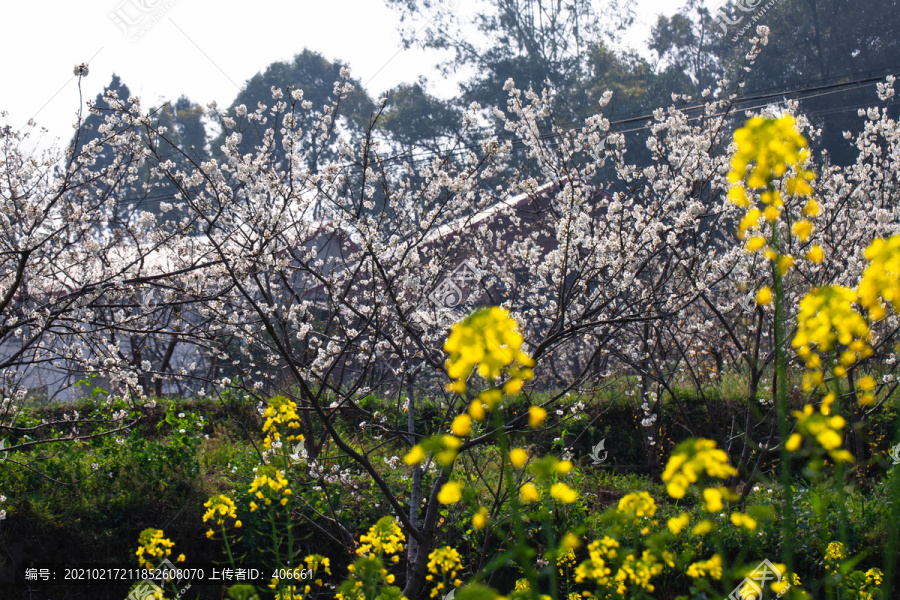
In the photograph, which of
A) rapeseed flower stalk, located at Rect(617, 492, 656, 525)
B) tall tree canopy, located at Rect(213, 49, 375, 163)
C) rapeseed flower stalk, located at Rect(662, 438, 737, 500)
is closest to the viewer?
rapeseed flower stalk, located at Rect(662, 438, 737, 500)

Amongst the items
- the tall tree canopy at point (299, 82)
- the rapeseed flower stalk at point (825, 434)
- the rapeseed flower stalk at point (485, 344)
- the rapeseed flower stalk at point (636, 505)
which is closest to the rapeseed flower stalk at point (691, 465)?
the rapeseed flower stalk at point (825, 434)

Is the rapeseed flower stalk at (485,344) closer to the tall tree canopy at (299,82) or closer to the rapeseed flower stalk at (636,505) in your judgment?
the rapeseed flower stalk at (636,505)

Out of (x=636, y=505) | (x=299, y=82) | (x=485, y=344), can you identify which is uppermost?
(x=299, y=82)

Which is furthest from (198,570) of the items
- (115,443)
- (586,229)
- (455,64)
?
(455,64)

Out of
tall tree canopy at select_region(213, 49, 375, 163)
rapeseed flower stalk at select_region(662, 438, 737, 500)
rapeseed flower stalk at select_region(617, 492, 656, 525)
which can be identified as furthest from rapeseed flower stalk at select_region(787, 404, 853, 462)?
tall tree canopy at select_region(213, 49, 375, 163)

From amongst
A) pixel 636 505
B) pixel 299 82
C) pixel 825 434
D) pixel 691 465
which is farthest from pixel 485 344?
pixel 299 82

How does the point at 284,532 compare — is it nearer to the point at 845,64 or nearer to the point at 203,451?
the point at 203,451

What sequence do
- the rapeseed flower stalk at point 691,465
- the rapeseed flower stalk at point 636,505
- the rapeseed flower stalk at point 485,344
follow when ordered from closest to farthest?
the rapeseed flower stalk at point 485,344 → the rapeseed flower stalk at point 691,465 → the rapeseed flower stalk at point 636,505

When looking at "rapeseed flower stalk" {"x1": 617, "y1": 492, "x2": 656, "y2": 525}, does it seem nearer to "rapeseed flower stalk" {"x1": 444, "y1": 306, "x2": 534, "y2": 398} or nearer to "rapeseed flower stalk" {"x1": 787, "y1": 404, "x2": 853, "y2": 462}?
"rapeseed flower stalk" {"x1": 787, "y1": 404, "x2": 853, "y2": 462}

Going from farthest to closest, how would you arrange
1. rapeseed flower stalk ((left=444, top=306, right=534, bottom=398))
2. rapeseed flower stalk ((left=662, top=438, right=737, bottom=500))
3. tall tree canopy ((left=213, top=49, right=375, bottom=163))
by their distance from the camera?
1. tall tree canopy ((left=213, top=49, right=375, bottom=163))
2. rapeseed flower stalk ((left=662, top=438, right=737, bottom=500))
3. rapeseed flower stalk ((left=444, top=306, right=534, bottom=398))

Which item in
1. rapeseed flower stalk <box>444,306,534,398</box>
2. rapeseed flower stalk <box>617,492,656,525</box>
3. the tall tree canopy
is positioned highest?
the tall tree canopy

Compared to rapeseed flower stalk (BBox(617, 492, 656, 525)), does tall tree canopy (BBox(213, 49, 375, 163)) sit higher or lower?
higher

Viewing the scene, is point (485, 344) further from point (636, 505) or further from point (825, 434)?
point (636, 505)

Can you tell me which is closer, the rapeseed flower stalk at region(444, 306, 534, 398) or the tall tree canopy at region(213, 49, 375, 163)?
the rapeseed flower stalk at region(444, 306, 534, 398)
